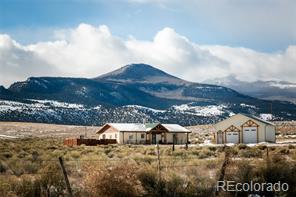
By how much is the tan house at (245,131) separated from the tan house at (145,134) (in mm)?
10442

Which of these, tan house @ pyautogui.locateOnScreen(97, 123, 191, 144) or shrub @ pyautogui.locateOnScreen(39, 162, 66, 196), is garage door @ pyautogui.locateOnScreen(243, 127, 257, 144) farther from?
shrub @ pyautogui.locateOnScreen(39, 162, 66, 196)

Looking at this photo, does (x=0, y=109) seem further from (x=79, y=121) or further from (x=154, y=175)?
(x=154, y=175)

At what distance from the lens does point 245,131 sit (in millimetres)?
66000

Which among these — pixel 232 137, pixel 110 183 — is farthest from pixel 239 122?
pixel 110 183

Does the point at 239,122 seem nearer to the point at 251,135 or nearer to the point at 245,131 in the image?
the point at 245,131

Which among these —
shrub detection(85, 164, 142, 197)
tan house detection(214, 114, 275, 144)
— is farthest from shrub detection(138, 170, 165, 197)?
tan house detection(214, 114, 275, 144)

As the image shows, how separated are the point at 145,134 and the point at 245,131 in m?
17.6

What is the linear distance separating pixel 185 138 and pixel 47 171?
212ft

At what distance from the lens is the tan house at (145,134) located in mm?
75688

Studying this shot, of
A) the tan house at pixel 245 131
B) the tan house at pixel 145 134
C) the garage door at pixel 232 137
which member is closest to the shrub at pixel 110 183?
the tan house at pixel 245 131

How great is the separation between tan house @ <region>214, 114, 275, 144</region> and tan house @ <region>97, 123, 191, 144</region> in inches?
411

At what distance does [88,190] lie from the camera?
49.1 feet

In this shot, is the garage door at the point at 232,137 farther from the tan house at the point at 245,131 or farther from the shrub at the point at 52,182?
the shrub at the point at 52,182

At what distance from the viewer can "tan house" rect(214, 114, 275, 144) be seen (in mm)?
64812
